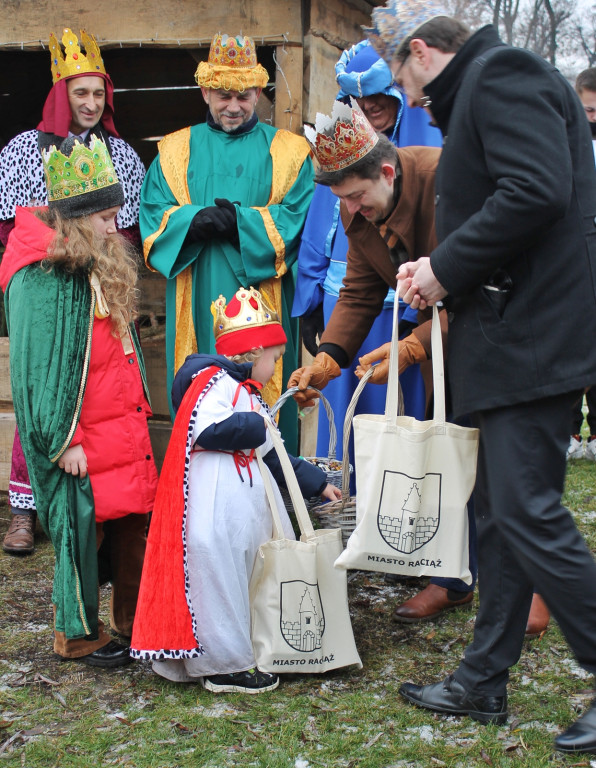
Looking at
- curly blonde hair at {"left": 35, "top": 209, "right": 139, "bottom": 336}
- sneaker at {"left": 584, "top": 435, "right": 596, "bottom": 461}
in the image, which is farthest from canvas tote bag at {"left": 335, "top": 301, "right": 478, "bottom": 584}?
sneaker at {"left": 584, "top": 435, "right": 596, "bottom": 461}

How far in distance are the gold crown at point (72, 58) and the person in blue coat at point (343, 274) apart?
1.25 meters

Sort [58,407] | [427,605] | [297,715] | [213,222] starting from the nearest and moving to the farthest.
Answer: [297,715], [58,407], [427,605], [213,222]

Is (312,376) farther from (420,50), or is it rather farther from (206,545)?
(420,50)

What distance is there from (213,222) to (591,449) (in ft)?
9.93

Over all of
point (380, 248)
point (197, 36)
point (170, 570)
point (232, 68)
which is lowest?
point (170, 570)

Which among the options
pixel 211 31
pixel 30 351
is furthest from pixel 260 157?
pixel 30 351

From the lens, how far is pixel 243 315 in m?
2.85

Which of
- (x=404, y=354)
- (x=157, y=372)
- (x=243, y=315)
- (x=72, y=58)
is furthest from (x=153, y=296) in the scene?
(x=404, y=354)

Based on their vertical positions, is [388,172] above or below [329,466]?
above

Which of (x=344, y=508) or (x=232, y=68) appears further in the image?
(x=232, y=68)

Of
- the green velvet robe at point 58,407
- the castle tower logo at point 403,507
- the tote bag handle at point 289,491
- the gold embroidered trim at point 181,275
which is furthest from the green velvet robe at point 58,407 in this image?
the gold embroidered trim at point 181,275

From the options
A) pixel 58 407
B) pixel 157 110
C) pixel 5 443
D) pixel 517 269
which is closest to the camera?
pixel 517 269

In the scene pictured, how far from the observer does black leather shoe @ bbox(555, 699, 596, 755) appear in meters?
2.06

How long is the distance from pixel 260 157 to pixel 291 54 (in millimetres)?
690
